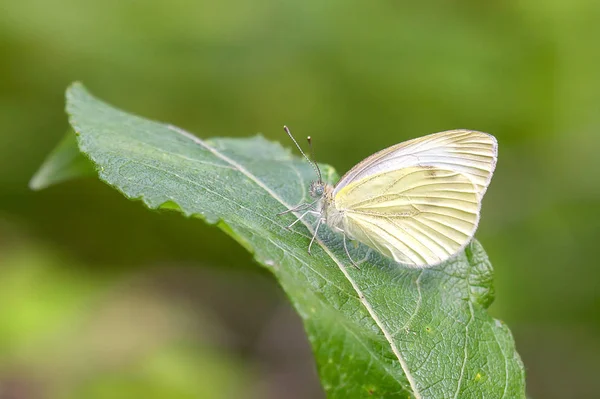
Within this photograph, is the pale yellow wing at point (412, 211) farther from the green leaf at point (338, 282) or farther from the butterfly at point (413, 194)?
the green leaf at point (338, 282)

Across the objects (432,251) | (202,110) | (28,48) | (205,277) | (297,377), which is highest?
(28,48)

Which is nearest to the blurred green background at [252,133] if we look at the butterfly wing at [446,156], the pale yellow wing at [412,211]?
the pale yellow wing at [412,211]

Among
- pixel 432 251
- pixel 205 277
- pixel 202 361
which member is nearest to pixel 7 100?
pixel 205 277

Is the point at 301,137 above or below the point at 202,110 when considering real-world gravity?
below

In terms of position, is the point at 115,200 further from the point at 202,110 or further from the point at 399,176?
the point at 399,176

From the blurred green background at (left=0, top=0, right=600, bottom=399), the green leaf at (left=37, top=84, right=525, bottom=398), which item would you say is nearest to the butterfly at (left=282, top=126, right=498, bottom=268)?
the green leaf at (left=37, top=84, right=525, bottom=398)

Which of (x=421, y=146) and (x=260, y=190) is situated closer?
(x=260, y=190)
